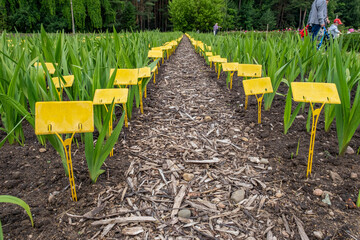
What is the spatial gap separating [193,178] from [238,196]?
0.25 metres

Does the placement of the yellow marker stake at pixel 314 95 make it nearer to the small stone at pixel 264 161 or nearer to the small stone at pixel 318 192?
the small stone at pixel 318 192

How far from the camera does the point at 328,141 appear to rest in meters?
1.50

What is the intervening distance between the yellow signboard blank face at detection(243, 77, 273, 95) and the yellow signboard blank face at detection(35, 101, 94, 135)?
1.12 m

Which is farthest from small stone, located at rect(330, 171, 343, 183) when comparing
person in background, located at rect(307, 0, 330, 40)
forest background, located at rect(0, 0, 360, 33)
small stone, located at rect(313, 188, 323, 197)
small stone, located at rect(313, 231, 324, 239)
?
forest background, located at rect(0, 0, 360, 33)

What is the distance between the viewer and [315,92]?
117cm

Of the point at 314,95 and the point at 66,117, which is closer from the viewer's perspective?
the point at 66,117

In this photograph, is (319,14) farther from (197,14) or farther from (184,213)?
(197,14)

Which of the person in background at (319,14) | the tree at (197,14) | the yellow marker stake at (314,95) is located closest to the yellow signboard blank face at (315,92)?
the yellow marker stake at (314,95)

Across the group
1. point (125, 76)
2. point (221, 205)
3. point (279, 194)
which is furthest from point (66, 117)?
point (279, 194)

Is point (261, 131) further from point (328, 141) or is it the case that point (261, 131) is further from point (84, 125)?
point (84, 125)

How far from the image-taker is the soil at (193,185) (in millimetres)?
944

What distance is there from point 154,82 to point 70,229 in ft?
8.03

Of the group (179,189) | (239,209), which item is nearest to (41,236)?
(179,189)

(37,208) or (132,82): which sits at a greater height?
(132,82)
